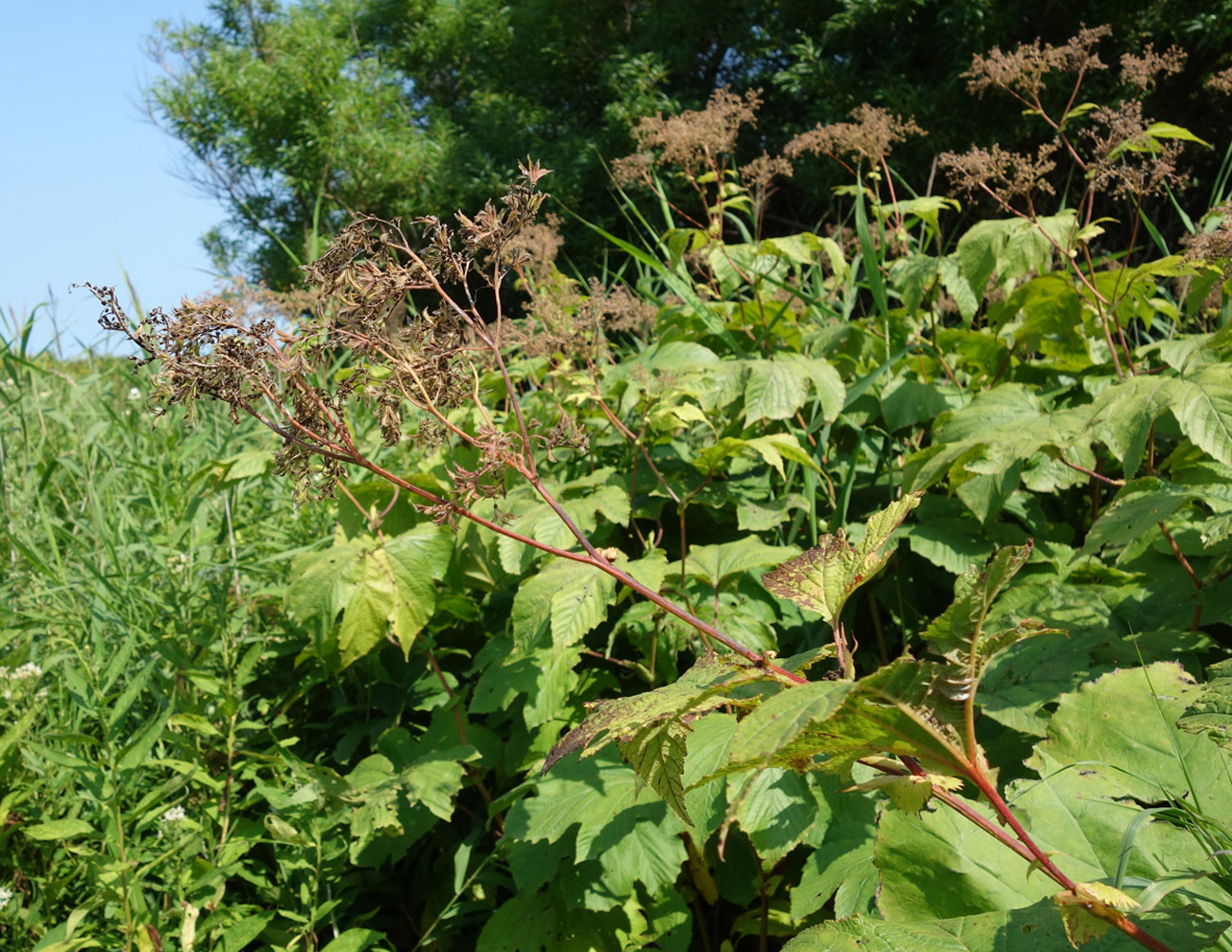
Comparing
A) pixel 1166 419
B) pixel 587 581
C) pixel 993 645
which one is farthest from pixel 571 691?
pixel 1166 419

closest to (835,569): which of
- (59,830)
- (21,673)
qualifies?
(59,830)

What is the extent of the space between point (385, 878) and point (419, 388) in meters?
1.47

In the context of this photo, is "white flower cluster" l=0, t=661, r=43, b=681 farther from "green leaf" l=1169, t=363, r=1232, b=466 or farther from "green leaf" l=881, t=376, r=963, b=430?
"green leaf" l=1169, t=363, r=1232, b=466

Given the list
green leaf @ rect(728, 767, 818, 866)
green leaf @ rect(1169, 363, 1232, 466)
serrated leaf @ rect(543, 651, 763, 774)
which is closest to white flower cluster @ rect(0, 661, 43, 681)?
green leaf @ rect(728, 767, 818, 866)

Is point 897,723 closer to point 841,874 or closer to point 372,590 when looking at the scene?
point 841,874

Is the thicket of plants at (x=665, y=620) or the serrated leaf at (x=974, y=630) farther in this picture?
the thicket of plants at (x=665, y=620)

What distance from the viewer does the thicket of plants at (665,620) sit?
862mm

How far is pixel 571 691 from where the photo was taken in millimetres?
A: 1853

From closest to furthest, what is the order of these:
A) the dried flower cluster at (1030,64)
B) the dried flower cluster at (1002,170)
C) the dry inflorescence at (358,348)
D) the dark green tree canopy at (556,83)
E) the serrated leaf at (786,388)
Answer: the dry inflorescence at (358,348), the serrated leaf at (786,388), the dried flower cluster at (1002,170), the dried flower cluster at (1030,64), the dark green tree canopy at (556,83)

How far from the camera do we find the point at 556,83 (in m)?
16.1

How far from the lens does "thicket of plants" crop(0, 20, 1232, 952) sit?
86 cm

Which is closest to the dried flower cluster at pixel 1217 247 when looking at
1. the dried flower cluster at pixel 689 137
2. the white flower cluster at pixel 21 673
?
the dried flower cluster at pixel 689 137

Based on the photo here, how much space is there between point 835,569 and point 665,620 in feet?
3.09

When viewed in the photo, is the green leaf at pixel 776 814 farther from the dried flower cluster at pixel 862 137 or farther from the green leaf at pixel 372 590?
the dried flower cluster at pixel 862 137
